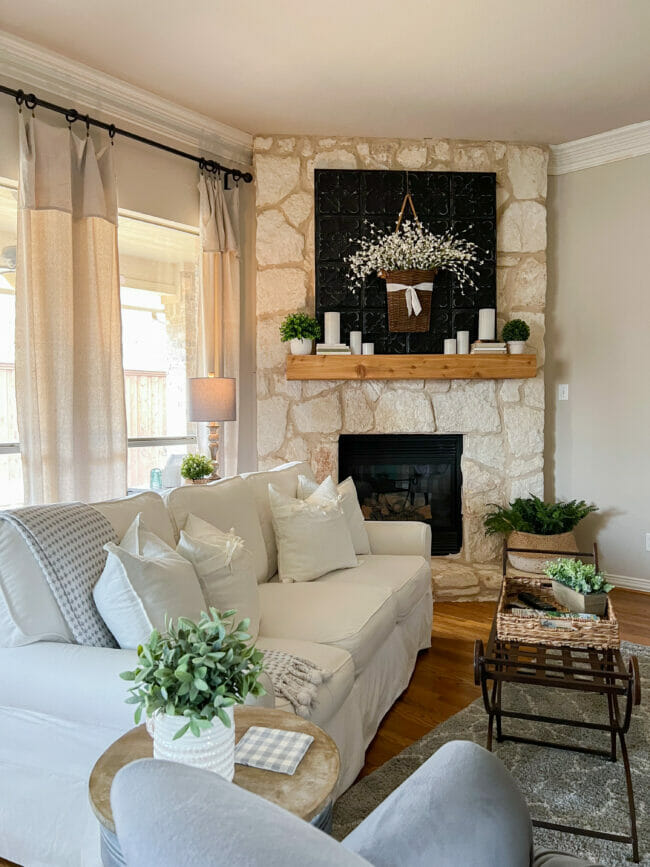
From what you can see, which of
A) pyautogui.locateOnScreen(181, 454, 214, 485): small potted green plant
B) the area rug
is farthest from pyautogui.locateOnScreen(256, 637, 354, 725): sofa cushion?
pyautogui.locateOnScreen(181, 454, 214, 485): small potted green plant

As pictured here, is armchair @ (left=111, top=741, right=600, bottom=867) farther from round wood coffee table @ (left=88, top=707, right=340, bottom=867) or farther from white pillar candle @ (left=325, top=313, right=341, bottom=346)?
white pillar candle @ (left=325, top=313, right=341, bottom=346)

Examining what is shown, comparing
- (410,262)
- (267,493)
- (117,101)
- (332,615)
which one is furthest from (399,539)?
(117,101)

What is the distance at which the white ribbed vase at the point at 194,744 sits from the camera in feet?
3.92

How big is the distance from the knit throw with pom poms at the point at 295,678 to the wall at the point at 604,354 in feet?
10.7

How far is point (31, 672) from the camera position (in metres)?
1.70

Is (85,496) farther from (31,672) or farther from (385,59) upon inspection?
(385,59)

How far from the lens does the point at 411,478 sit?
187 inches

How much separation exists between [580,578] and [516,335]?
2.26 metres

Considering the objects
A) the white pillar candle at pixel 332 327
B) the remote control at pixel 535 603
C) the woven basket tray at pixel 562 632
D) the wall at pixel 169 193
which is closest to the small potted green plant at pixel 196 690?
the woven basket tray at pixel 562 632

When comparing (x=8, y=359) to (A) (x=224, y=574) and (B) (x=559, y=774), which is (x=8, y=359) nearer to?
(A) (x=224, y=574)

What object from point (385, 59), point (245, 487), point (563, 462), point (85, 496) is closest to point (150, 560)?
point (245, 487)

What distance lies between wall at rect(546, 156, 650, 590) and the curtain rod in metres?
2.23

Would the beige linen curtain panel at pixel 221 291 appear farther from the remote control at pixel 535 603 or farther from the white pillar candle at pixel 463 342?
the remote control at pixel 535 603

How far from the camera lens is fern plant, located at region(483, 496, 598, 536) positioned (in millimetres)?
4367
